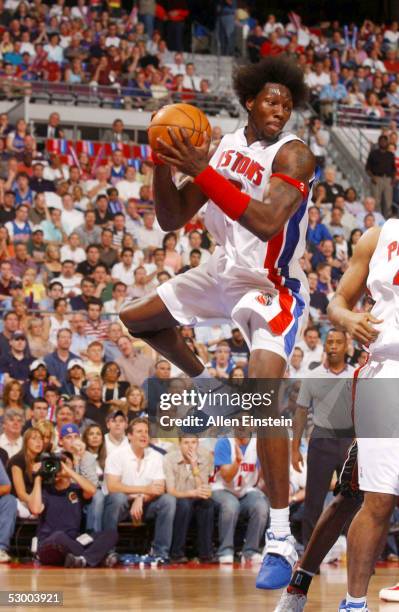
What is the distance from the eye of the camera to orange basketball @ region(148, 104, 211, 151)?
5.43m

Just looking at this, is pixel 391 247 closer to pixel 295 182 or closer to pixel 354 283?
pixel 354 283

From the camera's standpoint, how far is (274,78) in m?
6.25

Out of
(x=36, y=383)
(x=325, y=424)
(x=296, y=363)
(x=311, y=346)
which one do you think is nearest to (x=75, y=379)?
(x=36, y=383)

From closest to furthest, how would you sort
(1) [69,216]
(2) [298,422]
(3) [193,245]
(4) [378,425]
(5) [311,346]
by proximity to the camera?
(4) [378,425]
(2) [298,422]
(5) [311,346]
(3) [193,245]
(1) [69,216]

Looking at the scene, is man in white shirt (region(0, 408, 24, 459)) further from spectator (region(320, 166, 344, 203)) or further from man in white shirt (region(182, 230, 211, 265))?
spectator (region(320, 166, 344, 203))

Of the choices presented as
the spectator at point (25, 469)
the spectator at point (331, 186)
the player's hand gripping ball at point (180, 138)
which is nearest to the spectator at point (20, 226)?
the spectator at point (25, 469)

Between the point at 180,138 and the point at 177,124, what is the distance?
0.11 meters

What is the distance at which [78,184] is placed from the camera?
600 inches

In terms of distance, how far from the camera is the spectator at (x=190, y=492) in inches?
391

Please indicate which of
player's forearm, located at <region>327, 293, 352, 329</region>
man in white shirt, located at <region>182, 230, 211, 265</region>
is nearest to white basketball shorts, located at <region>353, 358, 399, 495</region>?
player's forearm, located at <region>327, 293, 352, 329</region>

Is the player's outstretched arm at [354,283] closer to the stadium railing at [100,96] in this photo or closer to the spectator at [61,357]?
the spectator at [61,357]

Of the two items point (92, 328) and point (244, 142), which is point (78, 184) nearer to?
point (92, 328)

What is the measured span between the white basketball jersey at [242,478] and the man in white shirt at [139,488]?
54 cm

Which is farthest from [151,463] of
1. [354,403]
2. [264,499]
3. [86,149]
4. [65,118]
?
[65,118]
